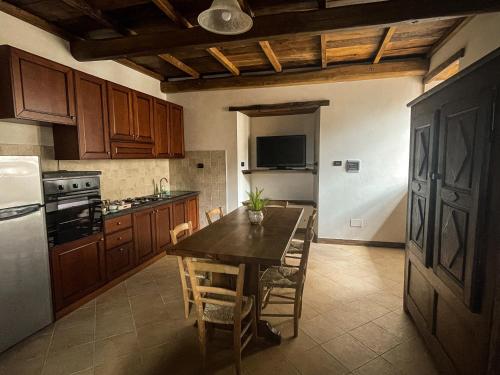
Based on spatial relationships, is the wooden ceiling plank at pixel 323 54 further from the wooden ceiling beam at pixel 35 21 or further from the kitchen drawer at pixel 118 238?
the kitchen drawer at pixel 118 238

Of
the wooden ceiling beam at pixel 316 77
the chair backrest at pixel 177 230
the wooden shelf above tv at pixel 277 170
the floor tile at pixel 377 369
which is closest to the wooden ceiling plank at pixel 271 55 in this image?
the wooden ceiling beam at pixel 316 77

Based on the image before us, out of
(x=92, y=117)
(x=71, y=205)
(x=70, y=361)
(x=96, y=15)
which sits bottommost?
(x=70, y=361)

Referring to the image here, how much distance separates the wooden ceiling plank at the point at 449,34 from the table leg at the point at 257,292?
315 centimetres

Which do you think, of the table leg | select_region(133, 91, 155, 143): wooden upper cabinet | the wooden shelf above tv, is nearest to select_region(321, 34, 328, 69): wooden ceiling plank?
the wooden shelf above tv

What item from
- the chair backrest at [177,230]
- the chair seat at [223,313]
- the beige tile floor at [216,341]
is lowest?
the beige tile floor at [216,341]

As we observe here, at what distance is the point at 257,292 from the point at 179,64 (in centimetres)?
330

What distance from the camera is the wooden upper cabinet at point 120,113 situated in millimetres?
3080

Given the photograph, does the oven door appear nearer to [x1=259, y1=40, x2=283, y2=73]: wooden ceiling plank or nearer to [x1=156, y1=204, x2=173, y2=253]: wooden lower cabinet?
[x1=156, y1=204, x2=173, y2=253]: wooden lower cabinet

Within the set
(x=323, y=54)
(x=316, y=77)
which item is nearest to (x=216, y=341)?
(x=323, y=54)

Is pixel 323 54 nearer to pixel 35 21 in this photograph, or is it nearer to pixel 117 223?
pixel 35 21

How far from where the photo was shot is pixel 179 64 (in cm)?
382

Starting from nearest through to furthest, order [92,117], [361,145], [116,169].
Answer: [92,117], [116,169], [361,145]

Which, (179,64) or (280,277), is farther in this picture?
(179,64)

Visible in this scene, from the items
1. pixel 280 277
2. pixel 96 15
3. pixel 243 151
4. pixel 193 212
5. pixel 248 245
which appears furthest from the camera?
pixel 243 151
